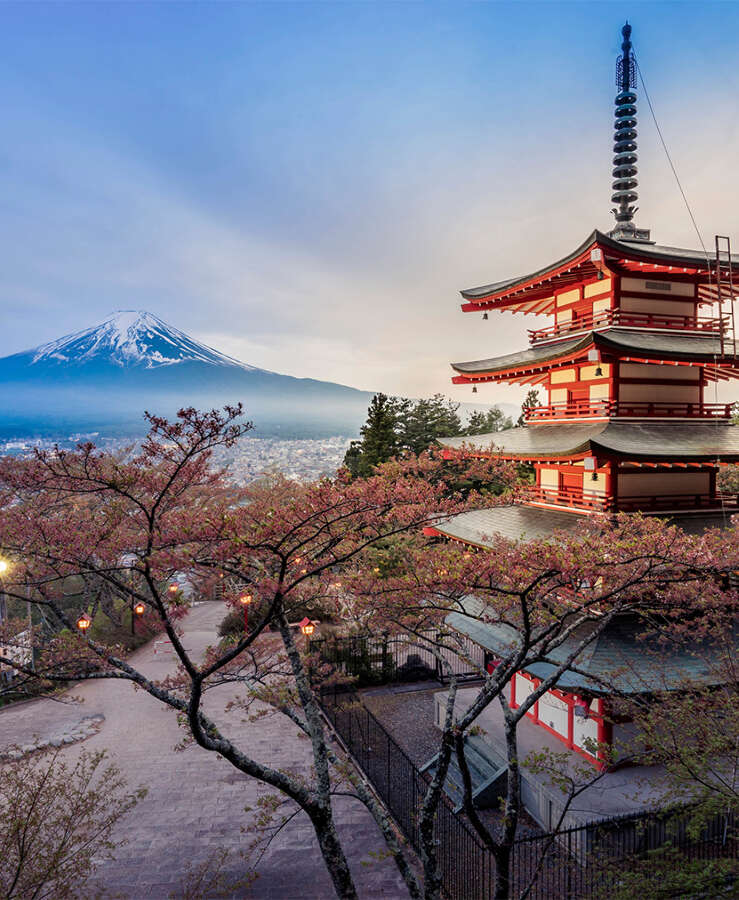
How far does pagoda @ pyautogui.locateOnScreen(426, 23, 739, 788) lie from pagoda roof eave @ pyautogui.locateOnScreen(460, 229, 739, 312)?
0.14ft

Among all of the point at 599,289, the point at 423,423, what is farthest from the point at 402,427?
the point at 599,289

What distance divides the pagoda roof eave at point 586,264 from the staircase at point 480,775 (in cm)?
1080

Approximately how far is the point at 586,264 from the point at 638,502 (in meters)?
5.66

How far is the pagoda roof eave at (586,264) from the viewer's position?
10.1 m

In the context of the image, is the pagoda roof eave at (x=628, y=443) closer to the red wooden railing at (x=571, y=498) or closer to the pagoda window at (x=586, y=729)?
the red wooden railing at (x=571, y=498)

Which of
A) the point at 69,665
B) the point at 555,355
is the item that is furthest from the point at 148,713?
the point at 555,355

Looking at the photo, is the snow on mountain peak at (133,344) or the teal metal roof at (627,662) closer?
the teal metal roof at (627,662)

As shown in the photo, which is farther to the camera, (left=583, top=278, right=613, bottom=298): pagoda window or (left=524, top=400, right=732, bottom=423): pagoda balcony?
(left=583, top=278, right=613, bottom=298): pagoda window

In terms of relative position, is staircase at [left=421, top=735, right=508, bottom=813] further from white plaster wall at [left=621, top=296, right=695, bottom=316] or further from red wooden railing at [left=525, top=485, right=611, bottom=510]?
white plaster wall at [left=621, top=296, right=695, bottom=316]

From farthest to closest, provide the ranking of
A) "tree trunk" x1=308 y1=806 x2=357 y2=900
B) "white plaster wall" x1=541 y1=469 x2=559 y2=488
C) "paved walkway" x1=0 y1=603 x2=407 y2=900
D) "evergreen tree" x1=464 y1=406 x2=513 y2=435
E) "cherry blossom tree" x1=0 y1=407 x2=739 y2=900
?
"evergreen tree" x1=464 y1=406 x2=513 y2=435 → "white plaster wall" x1=541 y1=469 x2=559 y2=488 → "paved walkway" x1=0 y1=603 x2=407 y2=900 → "tree trunk" x1=308 y1=806 x2=357 y2=900 → "cherry blossom tree" x1=0 y1=407 x2=739 y2=900

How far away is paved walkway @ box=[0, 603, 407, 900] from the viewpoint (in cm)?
748

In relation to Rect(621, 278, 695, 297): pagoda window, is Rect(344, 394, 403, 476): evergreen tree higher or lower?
lower

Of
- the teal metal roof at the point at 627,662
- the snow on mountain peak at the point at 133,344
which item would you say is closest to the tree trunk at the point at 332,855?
the teal metal roof at the point at 627,662

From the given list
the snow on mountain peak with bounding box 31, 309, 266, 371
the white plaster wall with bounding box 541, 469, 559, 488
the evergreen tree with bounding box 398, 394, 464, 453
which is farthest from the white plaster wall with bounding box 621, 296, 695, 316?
the snow on mountain peak with bounding box 31, 309, 266, 371
